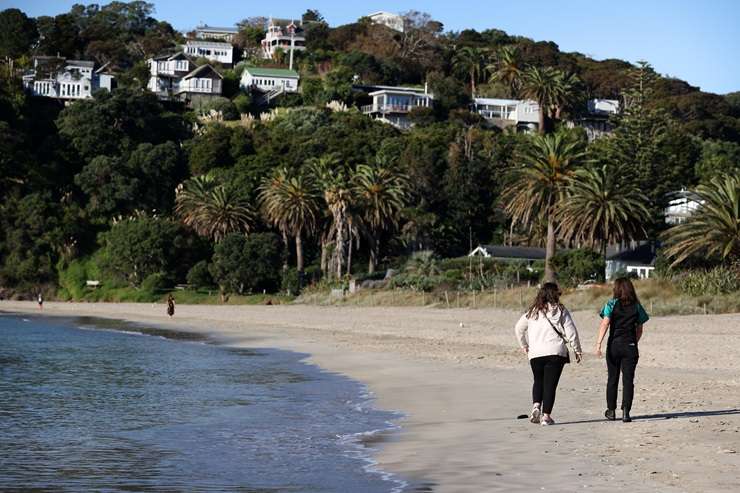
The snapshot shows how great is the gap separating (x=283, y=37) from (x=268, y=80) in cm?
3041

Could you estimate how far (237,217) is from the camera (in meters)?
72.4

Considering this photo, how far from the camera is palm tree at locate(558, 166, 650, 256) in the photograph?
180 ft

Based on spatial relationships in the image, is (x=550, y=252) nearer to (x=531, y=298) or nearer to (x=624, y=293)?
(x=531, y=298)

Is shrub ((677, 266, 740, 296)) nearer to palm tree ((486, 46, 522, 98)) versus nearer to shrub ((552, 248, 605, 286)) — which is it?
shrub ((552, 248, 605, 286))

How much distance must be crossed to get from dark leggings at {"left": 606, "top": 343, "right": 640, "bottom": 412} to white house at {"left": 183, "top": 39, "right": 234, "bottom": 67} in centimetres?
12670

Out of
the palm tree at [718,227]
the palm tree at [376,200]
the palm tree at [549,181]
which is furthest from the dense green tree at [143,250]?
the palm tree at [718,227]

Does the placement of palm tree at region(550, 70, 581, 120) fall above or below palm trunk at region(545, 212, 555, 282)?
above

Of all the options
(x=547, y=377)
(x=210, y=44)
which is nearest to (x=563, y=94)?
(x=210, y=44)

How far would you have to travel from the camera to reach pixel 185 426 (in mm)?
15367

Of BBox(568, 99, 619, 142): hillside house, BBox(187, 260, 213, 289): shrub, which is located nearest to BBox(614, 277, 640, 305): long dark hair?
BBox(187, 260, 213, 289): shrub

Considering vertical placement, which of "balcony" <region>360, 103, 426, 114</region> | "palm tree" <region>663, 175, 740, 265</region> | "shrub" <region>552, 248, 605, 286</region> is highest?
"balcony" <region>360, 103, 426, 114</region>

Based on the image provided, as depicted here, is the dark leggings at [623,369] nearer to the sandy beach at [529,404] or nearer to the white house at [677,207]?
the sandy beach at [529,404]

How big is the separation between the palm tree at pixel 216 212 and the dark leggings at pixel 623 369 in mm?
59189

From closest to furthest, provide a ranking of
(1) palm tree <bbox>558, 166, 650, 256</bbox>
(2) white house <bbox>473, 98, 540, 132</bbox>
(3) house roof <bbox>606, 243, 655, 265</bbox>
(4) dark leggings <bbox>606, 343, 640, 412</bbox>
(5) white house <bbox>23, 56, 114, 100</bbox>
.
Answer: (4) dark leggings <bbox>606, 343, 640, 412</bbox> < (1) palm tree <bbox>558, 166, 650, 256</bbox> < (3) house roof <bbox>606, 243, 655, 265</bbox> < (5) white house <bbox>23, 56, 114, 100</bbox> < (2) white house <bbox>473, 98, 540, 132</bbox>
